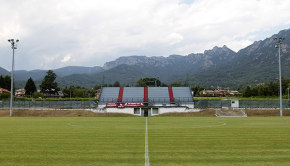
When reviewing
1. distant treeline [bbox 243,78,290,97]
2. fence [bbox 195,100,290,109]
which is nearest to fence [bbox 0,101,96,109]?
fence [bbox 195,100,290,109]

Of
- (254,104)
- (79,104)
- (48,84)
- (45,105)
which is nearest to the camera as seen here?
(254,104)

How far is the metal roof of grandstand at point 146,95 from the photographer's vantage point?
226 feet

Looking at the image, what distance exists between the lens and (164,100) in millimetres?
69312

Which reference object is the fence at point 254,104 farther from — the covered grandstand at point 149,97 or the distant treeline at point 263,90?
the distant treeline at point 263,90

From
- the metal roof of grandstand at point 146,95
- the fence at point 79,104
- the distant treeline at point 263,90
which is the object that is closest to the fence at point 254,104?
Result: the fence at point 79,104

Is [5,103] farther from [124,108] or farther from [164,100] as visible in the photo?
[164,100]

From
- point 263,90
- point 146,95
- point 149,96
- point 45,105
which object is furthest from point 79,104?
point 263,90

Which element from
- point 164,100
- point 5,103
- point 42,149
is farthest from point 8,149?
point 164,100

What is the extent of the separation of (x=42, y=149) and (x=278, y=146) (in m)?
9.54

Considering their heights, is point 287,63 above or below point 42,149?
above

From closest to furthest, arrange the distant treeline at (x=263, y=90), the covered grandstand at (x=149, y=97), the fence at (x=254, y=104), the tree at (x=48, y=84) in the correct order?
the fence at (x=254, y=104) → the covered grandstand at (x=149, y=97) → the distant treeline at (x=263, y=90) → the tree at (x=48, y=84)

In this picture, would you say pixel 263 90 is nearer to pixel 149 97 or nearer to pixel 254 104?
pixel 254 104

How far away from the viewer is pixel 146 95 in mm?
71125

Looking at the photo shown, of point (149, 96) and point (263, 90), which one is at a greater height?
point (263, 90)
